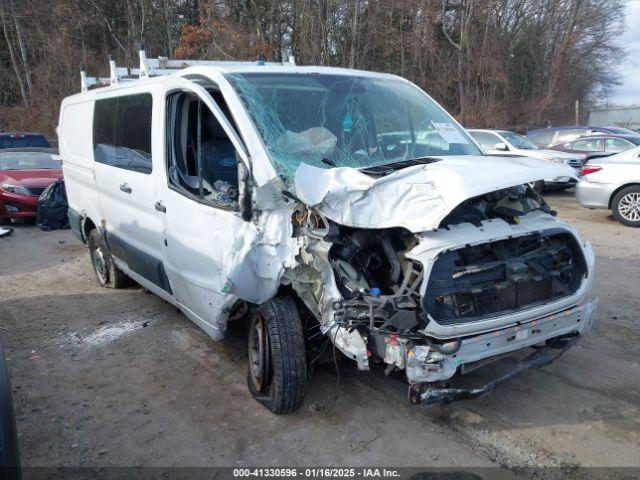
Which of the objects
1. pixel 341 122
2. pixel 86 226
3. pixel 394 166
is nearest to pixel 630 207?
pixel 341 122

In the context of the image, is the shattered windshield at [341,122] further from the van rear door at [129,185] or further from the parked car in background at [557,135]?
the parked car in background at [557,135]

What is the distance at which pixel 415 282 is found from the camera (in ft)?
10.0

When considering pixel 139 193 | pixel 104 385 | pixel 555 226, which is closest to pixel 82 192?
pixel 139 193

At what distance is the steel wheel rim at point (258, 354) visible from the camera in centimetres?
363

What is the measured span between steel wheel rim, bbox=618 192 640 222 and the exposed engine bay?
7.05 metres

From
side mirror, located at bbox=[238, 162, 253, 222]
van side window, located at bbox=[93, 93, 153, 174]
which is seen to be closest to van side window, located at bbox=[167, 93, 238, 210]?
van side window, located at bbox=[93, 93, 153, 174]

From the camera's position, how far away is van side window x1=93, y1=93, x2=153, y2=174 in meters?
4.85

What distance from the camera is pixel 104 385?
4.23 meters

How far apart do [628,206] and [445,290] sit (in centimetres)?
806

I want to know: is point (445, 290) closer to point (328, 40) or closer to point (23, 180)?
point (23, 180)

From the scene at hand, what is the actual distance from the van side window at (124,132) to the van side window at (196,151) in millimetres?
336

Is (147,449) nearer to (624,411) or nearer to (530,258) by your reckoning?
(530,258)

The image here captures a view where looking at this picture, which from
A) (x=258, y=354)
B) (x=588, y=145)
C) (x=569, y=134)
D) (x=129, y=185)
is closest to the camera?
(x=258, y=354)

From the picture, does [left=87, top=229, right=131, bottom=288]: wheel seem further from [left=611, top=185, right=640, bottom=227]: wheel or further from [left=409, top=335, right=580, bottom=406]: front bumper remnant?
[left=611, top=185, right=640, bottom=227]: wheel
